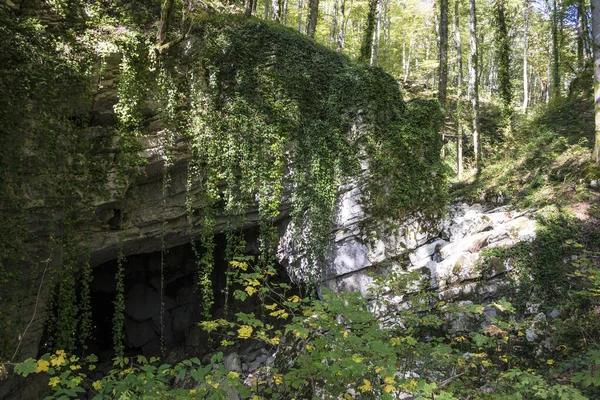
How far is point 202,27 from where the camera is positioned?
695cm

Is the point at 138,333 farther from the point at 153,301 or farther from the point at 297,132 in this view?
the point at 297,132

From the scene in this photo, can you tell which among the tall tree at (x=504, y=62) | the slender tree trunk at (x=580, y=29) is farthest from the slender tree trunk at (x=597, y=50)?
the slender tree trunk at (x=580, y=29)

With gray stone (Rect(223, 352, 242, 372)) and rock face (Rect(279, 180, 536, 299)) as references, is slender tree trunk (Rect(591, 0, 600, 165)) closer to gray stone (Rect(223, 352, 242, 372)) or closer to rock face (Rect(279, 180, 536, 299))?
rock face (Rect(279, 180, 536, 299))

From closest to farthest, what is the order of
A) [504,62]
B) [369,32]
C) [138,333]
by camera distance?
1. [138,333]
2. [504,62]
3. [369,32]

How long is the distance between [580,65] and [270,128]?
44.1 ft

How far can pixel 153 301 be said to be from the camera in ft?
33.6

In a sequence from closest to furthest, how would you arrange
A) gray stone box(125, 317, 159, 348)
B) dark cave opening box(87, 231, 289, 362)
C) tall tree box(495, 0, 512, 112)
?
1. dark cave opening box(87, 231, 289, 362)
2. gray stone box(125, 317, 159, 348)
3. tall tree box(495, 0, 512, 112)

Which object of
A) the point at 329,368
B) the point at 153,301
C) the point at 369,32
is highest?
the point at 369,32

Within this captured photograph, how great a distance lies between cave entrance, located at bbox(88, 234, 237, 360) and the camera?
9.85 metres

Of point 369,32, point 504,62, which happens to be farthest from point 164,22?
point 504,62

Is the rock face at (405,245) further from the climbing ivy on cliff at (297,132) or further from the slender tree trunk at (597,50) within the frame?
the slender tree trunk at (597,50)

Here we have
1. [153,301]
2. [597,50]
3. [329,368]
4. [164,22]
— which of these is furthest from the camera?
[153,301]

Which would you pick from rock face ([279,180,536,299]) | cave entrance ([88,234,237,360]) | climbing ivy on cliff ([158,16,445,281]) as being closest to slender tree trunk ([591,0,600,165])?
rock face ([279,180,536,299])

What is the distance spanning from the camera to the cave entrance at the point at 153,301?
985 centimetres
